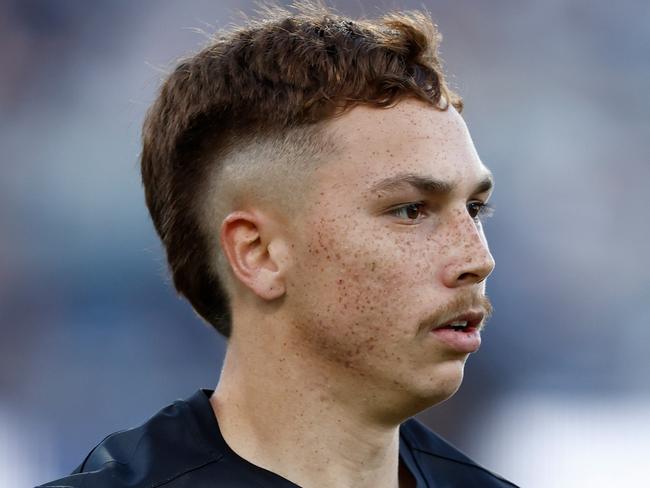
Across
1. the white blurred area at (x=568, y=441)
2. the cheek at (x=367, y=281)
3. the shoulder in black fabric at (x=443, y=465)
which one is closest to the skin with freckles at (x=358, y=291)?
the cheek at (x=367, y=281)

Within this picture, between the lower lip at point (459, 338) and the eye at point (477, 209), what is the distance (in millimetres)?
260

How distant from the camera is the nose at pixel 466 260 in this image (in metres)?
2.03

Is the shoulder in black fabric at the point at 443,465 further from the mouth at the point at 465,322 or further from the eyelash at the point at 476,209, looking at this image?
the eyelash at the point at 476,209

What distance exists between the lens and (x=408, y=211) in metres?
2.07

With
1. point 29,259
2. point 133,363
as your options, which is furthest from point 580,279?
point 29,259

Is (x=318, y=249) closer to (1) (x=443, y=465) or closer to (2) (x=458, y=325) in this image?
(2) (x=458, y=325)

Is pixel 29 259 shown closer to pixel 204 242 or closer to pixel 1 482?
pixel 1 482

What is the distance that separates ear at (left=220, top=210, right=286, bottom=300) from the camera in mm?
2123

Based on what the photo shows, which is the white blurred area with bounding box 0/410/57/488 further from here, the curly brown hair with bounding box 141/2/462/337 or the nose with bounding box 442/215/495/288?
the nose with bounding box 442/215/495/288

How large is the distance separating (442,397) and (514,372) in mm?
3441

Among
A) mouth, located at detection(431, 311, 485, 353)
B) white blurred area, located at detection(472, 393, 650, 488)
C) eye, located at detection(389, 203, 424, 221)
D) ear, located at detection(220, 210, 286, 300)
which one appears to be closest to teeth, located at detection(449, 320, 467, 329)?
mouth, located at detection(431, 311, 485, 353)

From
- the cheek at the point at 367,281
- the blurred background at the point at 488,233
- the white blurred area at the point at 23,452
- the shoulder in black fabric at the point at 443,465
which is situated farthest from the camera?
the blurred background at the point at 488,233

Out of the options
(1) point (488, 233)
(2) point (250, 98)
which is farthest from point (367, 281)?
(1) point (488, 233)

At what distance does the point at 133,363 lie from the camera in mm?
5176
